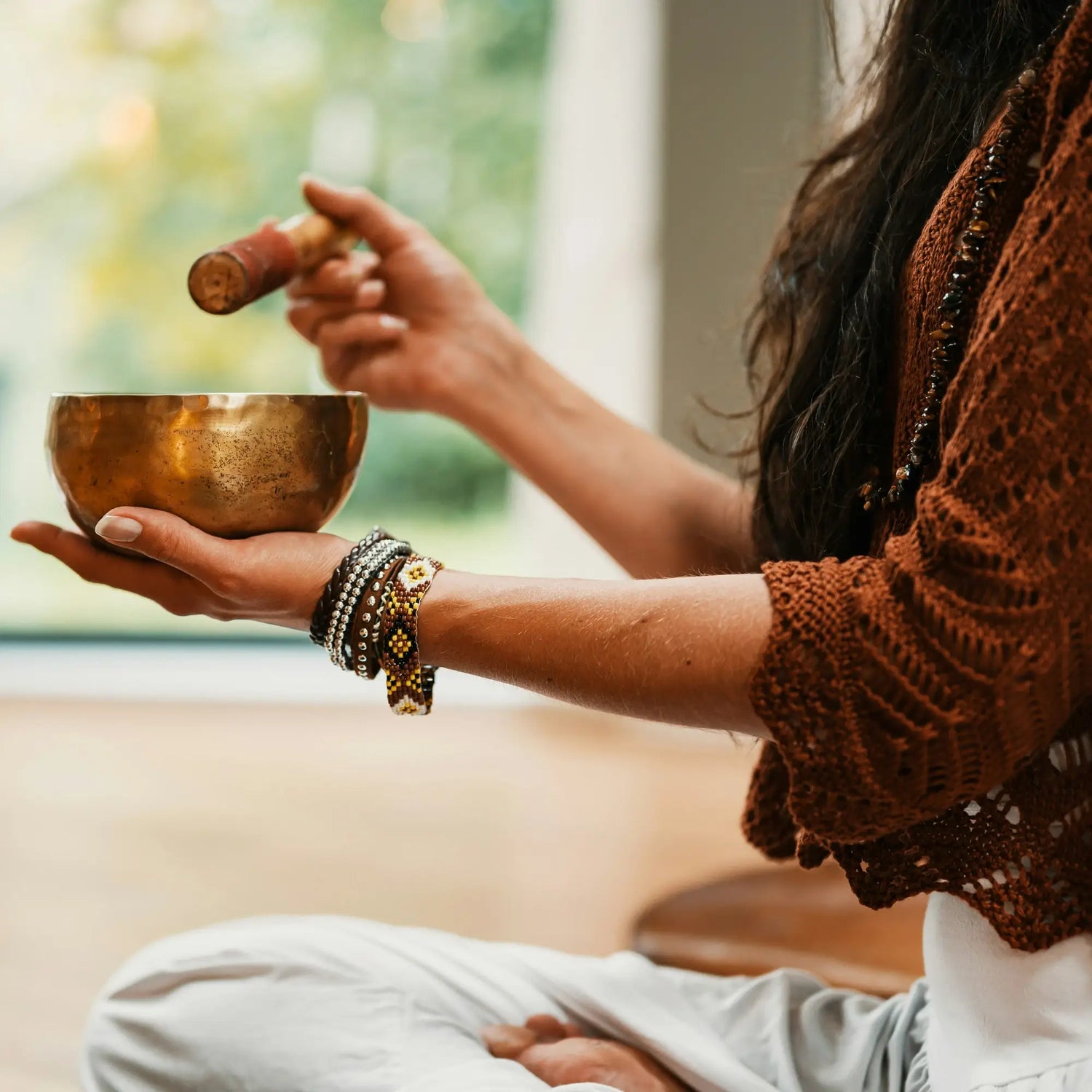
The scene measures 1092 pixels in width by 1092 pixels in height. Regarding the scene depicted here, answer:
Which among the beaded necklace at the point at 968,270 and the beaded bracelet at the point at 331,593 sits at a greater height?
the beaded necklace at the point at 968,270

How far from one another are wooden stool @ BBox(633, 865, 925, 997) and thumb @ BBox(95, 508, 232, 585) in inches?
33.9

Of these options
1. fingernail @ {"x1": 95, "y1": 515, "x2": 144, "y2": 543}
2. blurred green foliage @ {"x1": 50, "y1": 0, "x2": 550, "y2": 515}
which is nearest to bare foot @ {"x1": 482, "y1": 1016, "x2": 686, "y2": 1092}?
fingernail @ {"x1": 95, "y1": 515, "x2": 144, "y2": 543}

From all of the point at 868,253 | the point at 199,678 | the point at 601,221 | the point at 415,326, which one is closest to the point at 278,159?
the point at 601,221

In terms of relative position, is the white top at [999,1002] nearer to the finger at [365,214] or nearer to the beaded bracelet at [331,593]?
the beaded bracelet at [331,593]

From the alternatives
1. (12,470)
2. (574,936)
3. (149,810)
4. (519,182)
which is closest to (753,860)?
(574,936)

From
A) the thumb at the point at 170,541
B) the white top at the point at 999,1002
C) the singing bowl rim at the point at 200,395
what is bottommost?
the white top at the point at 999,1002

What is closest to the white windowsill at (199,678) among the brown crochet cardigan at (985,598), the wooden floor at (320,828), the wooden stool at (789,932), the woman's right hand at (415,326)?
the wooden floor at (320,828)

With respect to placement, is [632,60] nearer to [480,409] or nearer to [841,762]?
[480,409]

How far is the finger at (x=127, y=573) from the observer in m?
0.93

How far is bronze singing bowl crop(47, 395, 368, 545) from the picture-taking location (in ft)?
2.89

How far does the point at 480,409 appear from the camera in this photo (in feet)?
4.13

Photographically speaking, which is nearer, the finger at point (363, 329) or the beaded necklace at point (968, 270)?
the beaded necklace at point (968, 270)

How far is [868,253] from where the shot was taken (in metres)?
0.99

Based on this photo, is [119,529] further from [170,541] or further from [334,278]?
[334,278]
